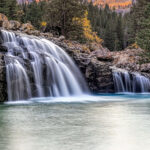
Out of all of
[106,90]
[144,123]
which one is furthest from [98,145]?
[106,90]

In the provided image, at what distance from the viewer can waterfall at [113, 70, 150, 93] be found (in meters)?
26.4

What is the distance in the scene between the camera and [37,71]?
709 inches

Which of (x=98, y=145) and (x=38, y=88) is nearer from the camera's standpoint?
(x=98, y=145)

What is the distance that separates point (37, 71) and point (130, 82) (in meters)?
11.6

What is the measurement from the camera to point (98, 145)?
555cm

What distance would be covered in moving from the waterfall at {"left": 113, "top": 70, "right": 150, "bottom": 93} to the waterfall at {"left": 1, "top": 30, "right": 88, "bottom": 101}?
4.80 metres

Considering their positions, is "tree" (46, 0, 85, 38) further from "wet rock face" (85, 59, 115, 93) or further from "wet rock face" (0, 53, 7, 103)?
"wet rock face" (0, 53, 7, 103)

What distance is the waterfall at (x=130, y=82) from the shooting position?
26359mm

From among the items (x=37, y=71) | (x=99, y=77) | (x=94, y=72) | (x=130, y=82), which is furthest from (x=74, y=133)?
(x=130, y=82)

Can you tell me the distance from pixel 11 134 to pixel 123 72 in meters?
21.2

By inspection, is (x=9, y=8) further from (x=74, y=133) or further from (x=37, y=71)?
(x=74, y=133)

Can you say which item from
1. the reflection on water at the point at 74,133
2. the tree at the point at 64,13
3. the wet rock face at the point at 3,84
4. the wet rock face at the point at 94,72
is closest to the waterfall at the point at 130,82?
the wet rock face at the point at 94,72

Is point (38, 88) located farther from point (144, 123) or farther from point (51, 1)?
point (51, 1)

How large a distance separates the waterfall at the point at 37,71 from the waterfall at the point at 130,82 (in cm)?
480
